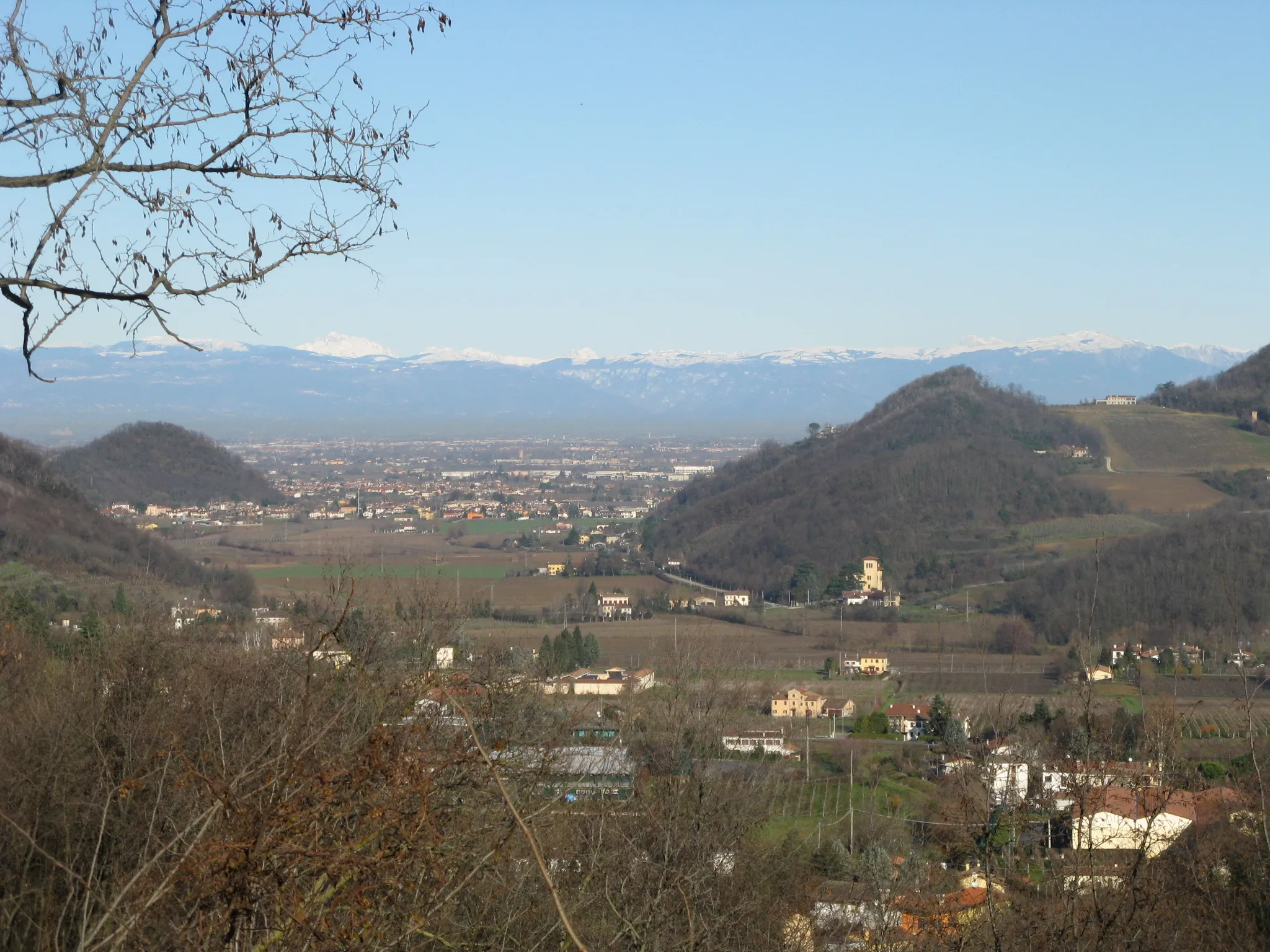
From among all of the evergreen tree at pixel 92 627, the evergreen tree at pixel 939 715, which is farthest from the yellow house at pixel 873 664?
the evergreen tree at pixel 92 627

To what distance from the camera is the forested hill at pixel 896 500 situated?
3756 centimetres

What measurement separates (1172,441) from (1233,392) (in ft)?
18.9

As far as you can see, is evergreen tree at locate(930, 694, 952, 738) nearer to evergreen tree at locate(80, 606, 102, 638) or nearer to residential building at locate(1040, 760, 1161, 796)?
residential building at locate(1040, 760, 1161, 796)

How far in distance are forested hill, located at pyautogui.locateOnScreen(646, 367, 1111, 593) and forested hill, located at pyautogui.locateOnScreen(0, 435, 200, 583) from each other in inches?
659

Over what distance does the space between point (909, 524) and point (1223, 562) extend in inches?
549

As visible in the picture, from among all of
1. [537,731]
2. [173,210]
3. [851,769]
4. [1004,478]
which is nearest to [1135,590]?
[1004,478]

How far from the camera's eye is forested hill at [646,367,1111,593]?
37562 millimetres

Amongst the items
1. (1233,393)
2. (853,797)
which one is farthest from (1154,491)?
(853,797)

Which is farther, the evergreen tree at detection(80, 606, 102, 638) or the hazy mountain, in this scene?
the hazy mountain

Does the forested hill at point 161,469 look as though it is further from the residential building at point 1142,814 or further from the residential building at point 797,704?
the residential building at point 1142,814

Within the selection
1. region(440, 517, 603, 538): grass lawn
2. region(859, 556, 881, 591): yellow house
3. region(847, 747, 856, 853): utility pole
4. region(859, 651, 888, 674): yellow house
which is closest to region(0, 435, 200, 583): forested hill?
region(847, 747, 856, 853): utility pole

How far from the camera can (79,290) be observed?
2742 millimetres

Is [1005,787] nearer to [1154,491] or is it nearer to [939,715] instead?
[939,715]

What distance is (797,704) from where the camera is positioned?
18312 mm
